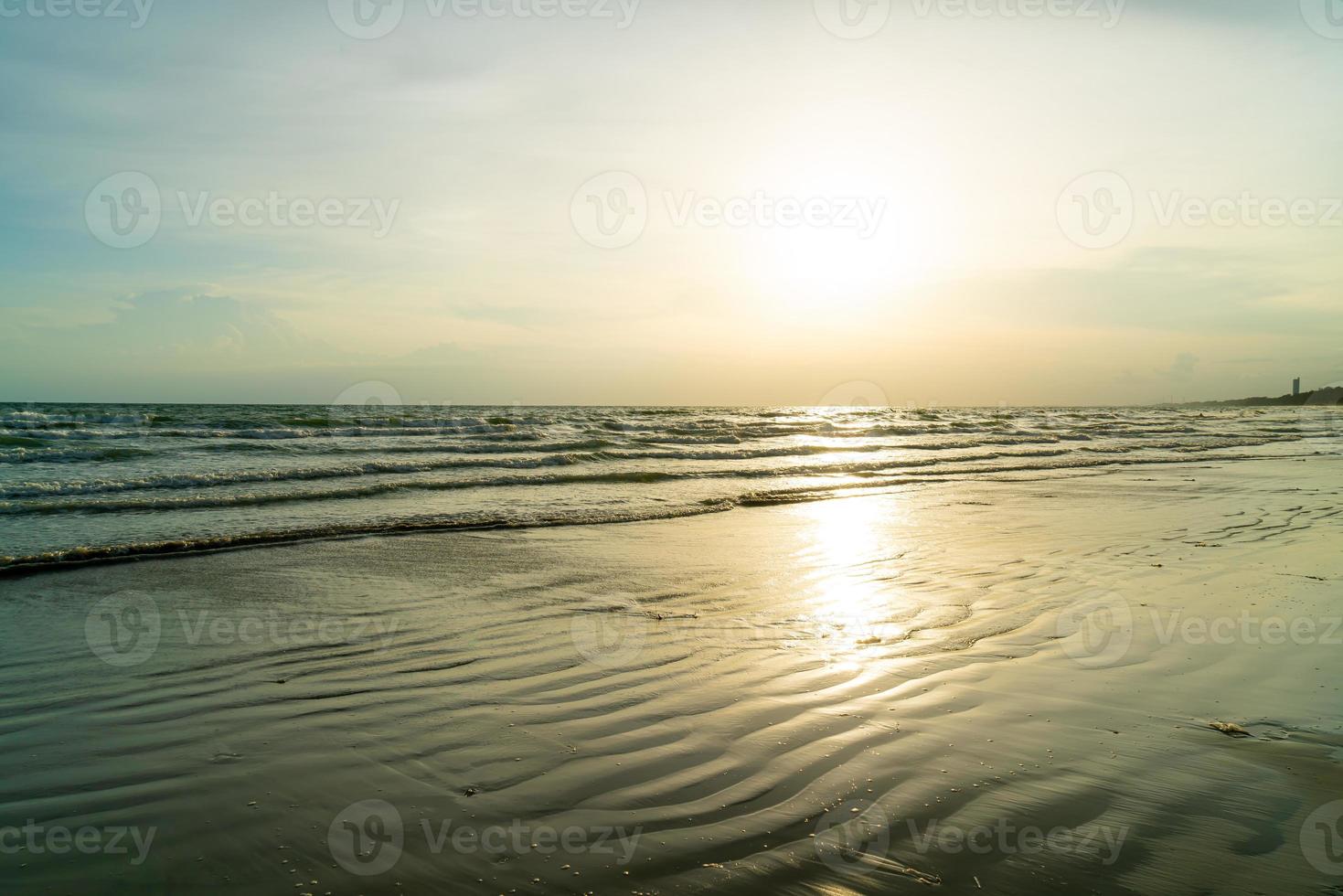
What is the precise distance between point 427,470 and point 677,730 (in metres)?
16.9

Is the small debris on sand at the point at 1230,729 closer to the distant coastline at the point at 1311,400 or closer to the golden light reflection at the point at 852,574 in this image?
the golden light reflection at the point at 852,574

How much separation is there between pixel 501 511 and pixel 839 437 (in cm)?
2570

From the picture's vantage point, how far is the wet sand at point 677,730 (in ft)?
10.3

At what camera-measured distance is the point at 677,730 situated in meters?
4.46

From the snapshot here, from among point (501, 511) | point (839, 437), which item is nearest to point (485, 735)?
point (501, 511)

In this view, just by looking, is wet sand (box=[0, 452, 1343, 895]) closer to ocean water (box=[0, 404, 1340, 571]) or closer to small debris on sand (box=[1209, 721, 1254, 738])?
small debris on sand (box=[1209, 721, 1254, 738])

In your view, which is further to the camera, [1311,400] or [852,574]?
[1311,400]

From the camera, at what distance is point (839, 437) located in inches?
1464

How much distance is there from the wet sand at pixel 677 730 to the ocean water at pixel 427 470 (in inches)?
137

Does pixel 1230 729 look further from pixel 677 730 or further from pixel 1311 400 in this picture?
pixel 1311 400

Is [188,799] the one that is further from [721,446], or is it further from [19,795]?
[721,446]

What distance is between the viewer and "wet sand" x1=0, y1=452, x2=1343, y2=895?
315 cm

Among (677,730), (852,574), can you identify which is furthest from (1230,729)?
(852,574)

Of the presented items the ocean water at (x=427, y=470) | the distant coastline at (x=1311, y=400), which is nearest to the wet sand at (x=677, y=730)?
the ocean water at (x=427, y=470)
